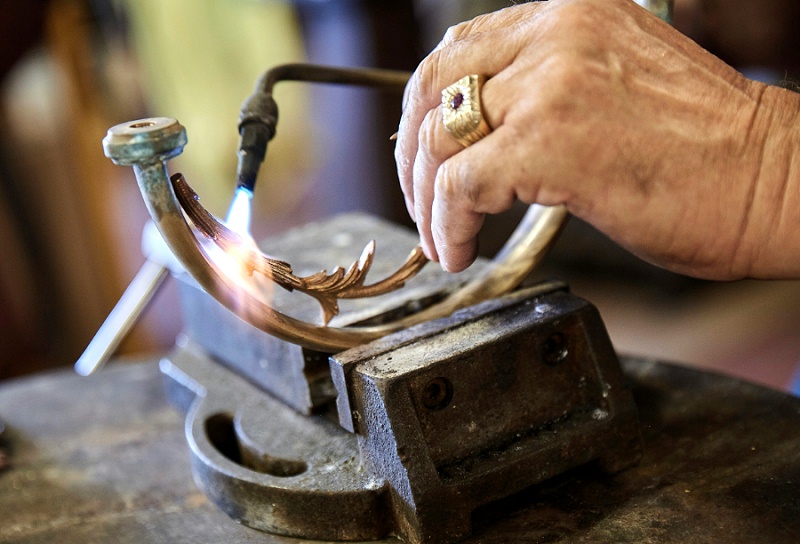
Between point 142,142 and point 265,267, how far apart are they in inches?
6.4

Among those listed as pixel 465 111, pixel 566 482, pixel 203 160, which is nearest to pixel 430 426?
pixel 566 482

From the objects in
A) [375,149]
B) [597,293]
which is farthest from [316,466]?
[597,293]

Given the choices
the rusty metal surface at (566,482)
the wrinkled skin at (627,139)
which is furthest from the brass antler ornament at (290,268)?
the rusty metal surface at (566,482)

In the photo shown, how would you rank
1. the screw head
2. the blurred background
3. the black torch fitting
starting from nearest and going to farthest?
1. the screw head
2. the black torch fitting
3. the blurred background

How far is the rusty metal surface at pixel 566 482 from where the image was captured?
0.75 meters

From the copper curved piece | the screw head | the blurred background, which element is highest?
the screw head

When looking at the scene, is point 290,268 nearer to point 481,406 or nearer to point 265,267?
point 265,267

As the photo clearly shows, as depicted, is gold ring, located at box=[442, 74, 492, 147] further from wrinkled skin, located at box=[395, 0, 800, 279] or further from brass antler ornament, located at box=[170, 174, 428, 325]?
brass antler ornament, located at box=[170, 174, 428, 325]

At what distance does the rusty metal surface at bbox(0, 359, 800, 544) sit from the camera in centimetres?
75

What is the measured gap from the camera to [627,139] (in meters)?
0.70

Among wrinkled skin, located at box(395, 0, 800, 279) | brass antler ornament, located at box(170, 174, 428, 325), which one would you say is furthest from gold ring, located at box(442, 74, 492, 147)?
brass antler ornament, located at box(170, 174, 428, 325)

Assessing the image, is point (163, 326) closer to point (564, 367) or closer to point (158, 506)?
point (158, 506)

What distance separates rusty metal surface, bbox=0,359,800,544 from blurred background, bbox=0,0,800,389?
1.65 meters

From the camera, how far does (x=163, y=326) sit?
113 inches
